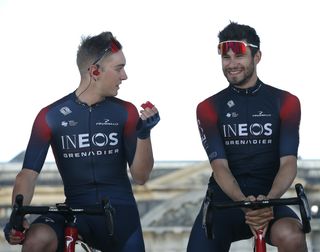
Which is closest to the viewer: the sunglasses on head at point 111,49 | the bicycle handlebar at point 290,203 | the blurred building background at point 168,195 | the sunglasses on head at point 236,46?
the bicycle handlebar at point 290,203

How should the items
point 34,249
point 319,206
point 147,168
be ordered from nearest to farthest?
point 34,249 < point 147,168 < point 319,206

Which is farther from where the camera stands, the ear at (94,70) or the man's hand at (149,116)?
the ear at (94,70)

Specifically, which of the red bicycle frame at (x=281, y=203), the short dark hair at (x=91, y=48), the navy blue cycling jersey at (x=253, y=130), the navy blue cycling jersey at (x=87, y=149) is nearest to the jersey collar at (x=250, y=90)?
the navy blue cycling jersey at (x=253, y=130)

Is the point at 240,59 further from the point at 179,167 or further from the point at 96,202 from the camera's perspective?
the point at 179,167

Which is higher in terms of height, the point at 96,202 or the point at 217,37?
the point at 217,37

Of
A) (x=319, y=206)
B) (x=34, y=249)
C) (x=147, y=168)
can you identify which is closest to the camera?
(x=34, y=249)

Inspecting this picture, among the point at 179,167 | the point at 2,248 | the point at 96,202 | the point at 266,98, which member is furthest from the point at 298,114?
the point at 2,248

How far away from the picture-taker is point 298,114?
667 centimetres

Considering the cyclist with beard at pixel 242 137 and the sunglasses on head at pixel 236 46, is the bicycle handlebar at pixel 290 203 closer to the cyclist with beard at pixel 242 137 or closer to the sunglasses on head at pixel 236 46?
the cyclist with beard at pixel 242 137

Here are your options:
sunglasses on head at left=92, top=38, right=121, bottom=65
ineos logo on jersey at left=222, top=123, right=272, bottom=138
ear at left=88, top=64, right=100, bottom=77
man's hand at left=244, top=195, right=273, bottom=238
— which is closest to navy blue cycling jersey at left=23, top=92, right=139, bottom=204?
ear at left=88, top=64, right=100, bottom=77

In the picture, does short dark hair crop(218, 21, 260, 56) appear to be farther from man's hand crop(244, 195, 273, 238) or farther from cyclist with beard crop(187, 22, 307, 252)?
man's hand crop(244, 195, 273, 238)

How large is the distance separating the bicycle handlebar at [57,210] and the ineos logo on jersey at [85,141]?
1.98ft

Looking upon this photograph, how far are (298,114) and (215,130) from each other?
518 mm

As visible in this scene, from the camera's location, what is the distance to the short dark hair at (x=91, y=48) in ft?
22.0
